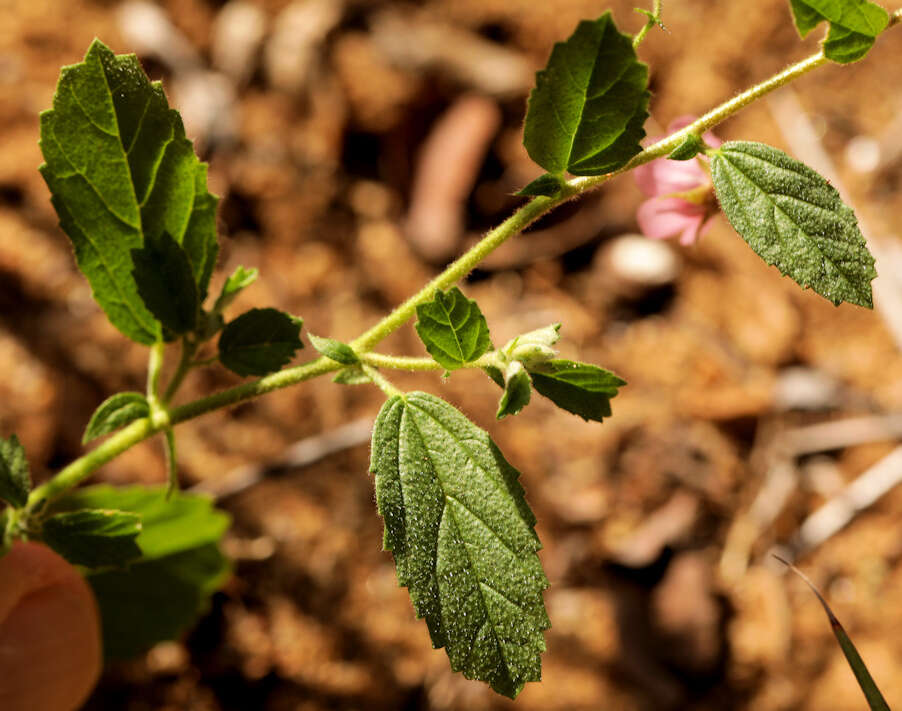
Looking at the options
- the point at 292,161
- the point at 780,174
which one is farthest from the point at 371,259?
the point at 780,174

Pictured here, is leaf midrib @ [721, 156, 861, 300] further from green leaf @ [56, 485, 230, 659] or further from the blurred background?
the blurred background

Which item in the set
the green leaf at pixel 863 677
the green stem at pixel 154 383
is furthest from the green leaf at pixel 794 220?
the green stem at pixel 154 383

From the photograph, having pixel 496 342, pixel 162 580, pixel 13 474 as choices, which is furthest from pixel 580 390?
pixel 496 342

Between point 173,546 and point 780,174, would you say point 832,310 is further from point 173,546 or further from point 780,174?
point 173,546

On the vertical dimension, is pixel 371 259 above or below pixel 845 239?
below

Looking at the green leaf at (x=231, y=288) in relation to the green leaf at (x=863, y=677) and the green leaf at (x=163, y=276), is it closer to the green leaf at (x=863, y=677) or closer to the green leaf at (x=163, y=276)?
the green leaf at (x=163, y=276)

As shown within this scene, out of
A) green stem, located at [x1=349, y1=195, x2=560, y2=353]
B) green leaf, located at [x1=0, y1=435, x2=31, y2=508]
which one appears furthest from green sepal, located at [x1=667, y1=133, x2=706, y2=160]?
green leaf, located at [x1=0, y1=435, x2=31, y2=508]
